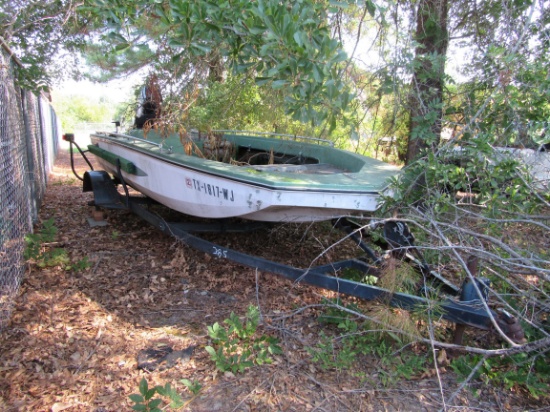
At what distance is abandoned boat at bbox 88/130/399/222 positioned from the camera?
2982 mm

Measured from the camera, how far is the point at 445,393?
2.42m

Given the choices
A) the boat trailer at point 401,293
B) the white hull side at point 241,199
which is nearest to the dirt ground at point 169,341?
the boat trailer at point 401,293

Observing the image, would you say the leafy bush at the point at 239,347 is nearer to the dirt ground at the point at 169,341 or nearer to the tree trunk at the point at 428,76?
the dirt ground at the point at 169,341

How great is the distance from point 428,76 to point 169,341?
3.52 meters

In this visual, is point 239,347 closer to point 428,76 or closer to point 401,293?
point 401,293

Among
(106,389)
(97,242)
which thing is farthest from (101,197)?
(106,389)

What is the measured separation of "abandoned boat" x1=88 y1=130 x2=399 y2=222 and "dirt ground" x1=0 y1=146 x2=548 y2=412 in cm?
61

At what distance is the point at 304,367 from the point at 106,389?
1223 millimetres

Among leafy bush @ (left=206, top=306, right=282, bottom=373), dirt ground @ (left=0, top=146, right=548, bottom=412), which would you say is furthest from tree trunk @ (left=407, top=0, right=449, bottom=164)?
leafy bush @ (left=206, top=306, right=282, bottom=373)

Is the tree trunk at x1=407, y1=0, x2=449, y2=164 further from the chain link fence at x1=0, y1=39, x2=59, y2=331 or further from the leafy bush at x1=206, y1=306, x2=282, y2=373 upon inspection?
the chain link fence at x1=0, y1=39, x2=59, y2=331

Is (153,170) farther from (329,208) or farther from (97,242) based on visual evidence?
(329,208)

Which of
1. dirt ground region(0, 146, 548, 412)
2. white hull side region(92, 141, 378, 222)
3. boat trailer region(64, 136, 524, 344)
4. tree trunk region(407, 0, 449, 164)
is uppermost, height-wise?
tree trunk region(407, 0, 449, 164)

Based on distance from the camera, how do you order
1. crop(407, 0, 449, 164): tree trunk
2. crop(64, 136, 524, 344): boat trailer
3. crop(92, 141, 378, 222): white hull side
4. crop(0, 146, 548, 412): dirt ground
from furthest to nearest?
crop(407, 0, 449, 164): tree trunk < crop(92, 141, 378, 222): white hull side < crop(64, 136, 524, 344): boat trailer < crop(0, 146, 548, 412): dirt ground

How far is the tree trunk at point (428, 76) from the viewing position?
3.71m
